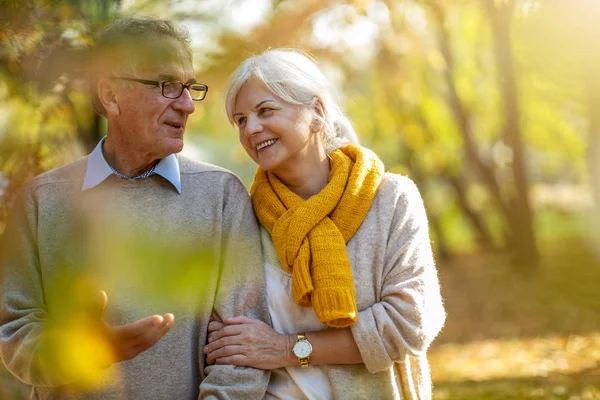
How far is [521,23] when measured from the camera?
8.59 m

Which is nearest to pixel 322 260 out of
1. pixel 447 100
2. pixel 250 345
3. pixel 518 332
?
pixel 250 345

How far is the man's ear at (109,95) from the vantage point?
2.67 meters

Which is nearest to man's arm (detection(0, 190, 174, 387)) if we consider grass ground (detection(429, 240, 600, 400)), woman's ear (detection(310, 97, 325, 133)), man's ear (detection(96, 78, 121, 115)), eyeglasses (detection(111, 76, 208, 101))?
man's ear (detection(96, 78, 121, 115))

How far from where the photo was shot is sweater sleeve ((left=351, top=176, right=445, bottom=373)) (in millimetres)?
2484

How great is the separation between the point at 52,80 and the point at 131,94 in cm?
44

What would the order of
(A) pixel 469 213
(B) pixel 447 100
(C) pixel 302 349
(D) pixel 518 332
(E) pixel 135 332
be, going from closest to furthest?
(E) pixel 135 332
(C) pixel 302 349
(D) pixel 518 332
(B) pixel 447 100
(A) pixel 469 213

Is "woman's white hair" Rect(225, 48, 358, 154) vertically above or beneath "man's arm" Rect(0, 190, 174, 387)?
above

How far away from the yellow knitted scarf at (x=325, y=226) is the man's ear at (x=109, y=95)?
2.03 feet

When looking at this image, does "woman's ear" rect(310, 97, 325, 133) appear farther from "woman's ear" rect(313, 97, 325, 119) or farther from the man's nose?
the man's nose

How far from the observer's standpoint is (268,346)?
2525mm

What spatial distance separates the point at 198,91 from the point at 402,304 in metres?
1.14

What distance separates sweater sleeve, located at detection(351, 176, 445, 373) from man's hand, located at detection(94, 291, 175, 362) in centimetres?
80

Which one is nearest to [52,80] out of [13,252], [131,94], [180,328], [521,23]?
[131,94]

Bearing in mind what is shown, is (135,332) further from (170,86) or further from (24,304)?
(170,86)
